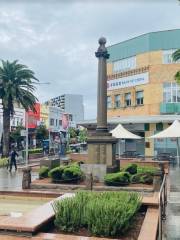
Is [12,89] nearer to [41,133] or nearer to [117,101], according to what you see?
[117,101]

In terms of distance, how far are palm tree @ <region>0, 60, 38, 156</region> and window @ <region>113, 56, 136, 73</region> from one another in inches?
383

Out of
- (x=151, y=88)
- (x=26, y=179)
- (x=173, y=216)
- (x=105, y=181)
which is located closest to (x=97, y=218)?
(x=173, y=216)

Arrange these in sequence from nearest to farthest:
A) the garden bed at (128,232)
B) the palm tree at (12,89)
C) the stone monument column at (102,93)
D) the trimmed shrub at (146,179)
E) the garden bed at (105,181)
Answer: the garden bed at (128,232)
the garden bed at (105,181)
the trimmed shrub at (146,179)
the stone monument column at (102,93)
the palm tree at (12,89)

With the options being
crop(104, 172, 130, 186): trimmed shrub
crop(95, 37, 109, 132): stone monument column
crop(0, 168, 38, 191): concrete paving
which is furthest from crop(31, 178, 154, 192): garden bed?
crop(95, 37, 109, 132): stone monument column

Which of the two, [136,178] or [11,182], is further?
[11,182]

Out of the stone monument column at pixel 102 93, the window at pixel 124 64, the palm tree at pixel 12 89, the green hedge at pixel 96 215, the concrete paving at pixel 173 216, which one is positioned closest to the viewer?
the green hedge at pixel 96 215

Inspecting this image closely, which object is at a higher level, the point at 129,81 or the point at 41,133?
the point at 129,81

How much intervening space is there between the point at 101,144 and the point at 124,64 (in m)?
26.4

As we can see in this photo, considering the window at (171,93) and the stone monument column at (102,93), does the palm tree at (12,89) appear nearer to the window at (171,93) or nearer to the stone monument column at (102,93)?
the window at (171,93)

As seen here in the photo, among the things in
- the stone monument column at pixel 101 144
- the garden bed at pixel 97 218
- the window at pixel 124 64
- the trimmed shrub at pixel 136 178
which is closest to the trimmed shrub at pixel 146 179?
the trimmed shrub at pixel 136 178

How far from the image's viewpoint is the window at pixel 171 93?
1608 inches

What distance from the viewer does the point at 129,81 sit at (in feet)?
146

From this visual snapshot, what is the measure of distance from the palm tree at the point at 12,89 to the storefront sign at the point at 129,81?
961cm

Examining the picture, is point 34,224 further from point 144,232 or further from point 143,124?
point 143,124
